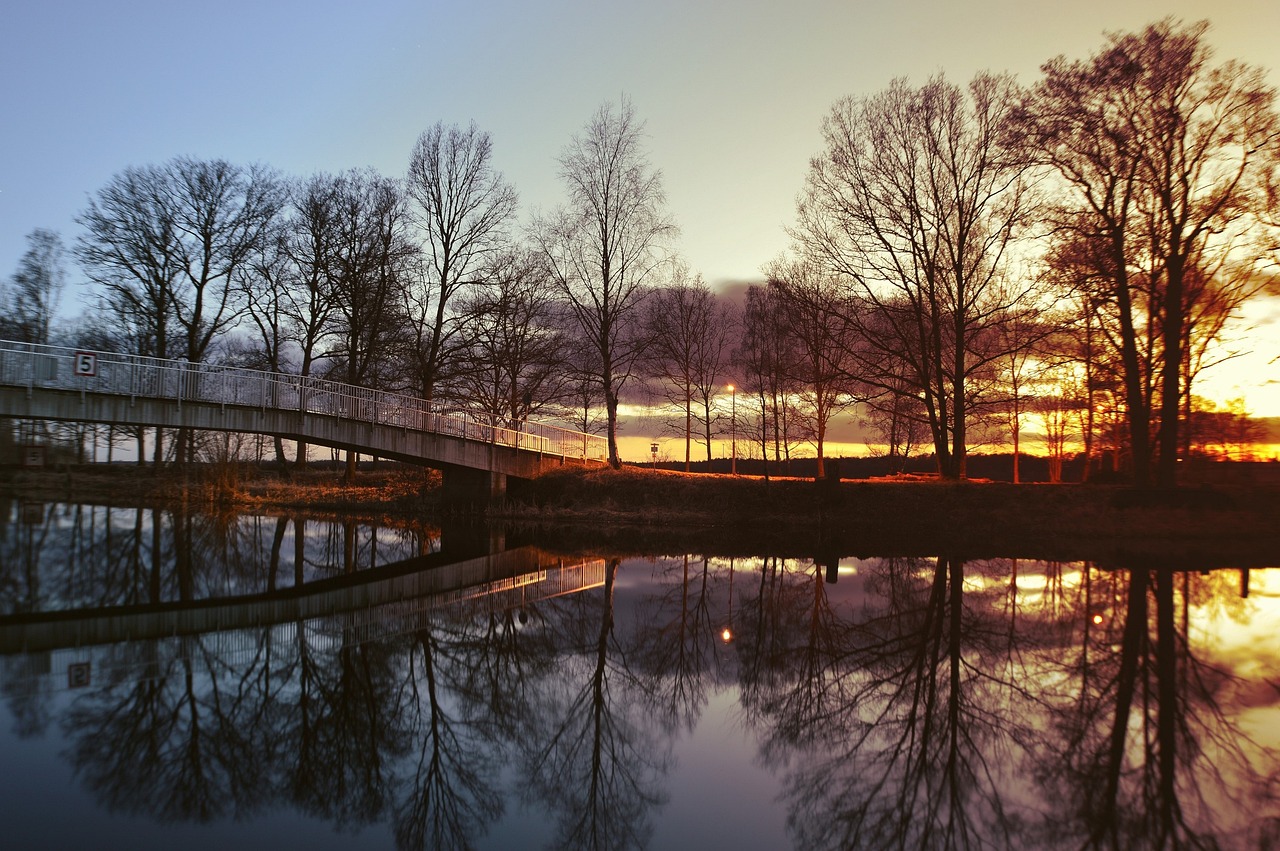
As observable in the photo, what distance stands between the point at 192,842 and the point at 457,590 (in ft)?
30.6

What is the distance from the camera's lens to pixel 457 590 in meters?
14.0

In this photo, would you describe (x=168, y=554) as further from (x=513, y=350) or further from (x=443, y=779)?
(x=513, y=350)

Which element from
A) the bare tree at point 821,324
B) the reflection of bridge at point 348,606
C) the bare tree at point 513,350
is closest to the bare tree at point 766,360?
the bare tree at point 821,324

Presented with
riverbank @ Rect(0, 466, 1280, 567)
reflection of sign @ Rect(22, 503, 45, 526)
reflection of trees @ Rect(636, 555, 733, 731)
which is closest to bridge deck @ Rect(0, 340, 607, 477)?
riverbank @ Rect(0, 466, 1280, 567)

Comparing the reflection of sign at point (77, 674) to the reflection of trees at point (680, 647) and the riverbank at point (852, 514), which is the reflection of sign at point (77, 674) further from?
the riverbank at point (852, 514)

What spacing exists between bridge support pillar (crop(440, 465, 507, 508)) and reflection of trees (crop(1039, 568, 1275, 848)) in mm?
22331

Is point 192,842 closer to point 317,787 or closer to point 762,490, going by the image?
point 317,787

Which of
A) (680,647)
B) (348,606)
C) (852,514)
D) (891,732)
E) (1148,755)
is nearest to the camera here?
(1148,755)

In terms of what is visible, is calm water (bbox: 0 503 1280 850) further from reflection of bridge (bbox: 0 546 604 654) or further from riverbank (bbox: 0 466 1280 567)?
riverbank (bbox: 0 466 1280 567)

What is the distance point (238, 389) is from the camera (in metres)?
23.6

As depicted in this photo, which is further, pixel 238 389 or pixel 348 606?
pixel 238 389

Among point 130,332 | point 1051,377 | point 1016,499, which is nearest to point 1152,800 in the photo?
point 1016,499

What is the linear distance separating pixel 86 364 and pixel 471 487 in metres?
13.0

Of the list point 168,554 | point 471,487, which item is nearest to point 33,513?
point 168,554
